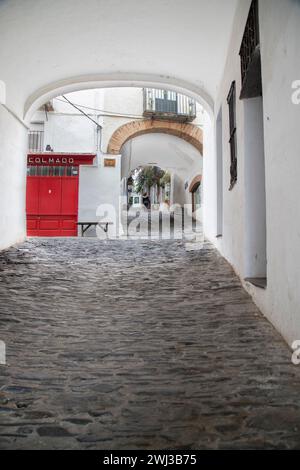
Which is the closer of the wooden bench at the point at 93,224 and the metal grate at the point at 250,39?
the metal grate at the point at 250,39

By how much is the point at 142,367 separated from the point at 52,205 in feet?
38.1

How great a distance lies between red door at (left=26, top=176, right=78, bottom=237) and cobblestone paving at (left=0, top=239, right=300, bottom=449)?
8346 mm

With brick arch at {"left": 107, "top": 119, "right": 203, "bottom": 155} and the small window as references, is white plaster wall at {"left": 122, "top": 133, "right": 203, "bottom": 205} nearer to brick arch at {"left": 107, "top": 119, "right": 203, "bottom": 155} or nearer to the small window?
brick arch at {"left": 107, "top": 119, "right": 203, "bottom": 155}

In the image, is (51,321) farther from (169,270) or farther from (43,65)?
(43,65)

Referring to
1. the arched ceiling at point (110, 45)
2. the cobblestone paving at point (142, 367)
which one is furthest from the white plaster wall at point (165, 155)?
the cobblestone paving at point (142, 367)

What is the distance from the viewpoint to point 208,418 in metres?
2.10

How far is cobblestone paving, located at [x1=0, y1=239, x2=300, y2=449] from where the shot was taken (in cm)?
198

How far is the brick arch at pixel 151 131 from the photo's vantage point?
14.7m

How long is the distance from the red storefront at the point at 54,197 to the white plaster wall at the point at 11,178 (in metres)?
5.62

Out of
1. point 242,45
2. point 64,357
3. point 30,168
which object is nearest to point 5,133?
point 242,45

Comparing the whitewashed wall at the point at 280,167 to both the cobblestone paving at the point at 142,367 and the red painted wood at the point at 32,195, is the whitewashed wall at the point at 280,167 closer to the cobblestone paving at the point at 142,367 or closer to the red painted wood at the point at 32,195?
the cobblestone paving at the point at 142,367

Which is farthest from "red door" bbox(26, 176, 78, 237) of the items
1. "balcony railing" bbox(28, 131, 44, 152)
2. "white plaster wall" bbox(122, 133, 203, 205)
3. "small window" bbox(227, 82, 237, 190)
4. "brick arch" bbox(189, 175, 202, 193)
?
"small window" bbox(227, 82, 237, 190)

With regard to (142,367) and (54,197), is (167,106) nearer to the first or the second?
(54,197)

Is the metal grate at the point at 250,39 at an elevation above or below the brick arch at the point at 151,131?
below
